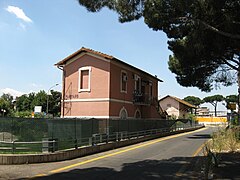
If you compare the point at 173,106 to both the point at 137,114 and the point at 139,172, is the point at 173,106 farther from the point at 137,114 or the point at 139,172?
the point at 139,172

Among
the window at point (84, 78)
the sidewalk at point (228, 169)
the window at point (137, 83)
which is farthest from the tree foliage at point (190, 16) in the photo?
the window at point (137, 83)

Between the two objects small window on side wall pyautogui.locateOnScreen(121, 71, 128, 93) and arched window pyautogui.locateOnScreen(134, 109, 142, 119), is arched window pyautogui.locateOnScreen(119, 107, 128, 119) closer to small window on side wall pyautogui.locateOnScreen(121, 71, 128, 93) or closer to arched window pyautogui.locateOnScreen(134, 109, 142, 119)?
small window on side wall pyautogui.locateOnScreen(121, 71, 128, 93)

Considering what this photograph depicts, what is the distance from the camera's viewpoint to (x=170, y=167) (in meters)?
12.5

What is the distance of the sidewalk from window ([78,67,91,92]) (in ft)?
58.7

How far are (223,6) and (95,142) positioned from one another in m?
10.7

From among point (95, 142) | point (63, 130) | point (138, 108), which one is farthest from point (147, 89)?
point (63, 130)

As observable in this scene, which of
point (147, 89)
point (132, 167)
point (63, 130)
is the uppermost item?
point (147, 89)

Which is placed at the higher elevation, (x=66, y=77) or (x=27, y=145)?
(x=66, y=77)

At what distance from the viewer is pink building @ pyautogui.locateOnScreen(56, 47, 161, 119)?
28047 mm

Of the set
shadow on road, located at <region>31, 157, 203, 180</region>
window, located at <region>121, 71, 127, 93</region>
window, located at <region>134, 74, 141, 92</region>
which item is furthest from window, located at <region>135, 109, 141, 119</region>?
shadow on road, located at <region>31, 157, 203, 180</region>

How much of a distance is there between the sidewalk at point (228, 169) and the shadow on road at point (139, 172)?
643 millimetres

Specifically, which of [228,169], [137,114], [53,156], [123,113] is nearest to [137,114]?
[137,114]

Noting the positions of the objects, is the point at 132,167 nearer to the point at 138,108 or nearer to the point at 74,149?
the point at 74,149

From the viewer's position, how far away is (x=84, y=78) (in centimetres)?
2966
